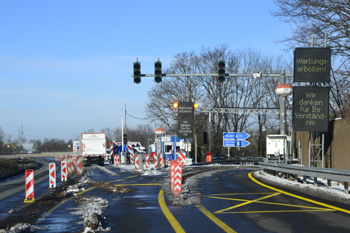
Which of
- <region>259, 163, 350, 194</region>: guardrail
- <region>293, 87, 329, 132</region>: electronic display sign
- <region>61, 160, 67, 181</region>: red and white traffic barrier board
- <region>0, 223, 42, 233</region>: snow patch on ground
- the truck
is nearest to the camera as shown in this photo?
<region>0, 223, 42, 233</region>: snow patch on ground

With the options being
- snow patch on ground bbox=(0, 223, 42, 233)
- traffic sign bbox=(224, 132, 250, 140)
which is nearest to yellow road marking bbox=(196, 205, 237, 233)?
snow patch on ground bbox=(0, 223, 42, 233)

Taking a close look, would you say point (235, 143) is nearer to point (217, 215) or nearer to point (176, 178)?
point (176, 178)

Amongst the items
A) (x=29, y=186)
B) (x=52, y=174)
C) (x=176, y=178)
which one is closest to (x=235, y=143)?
(x=52, y=174)

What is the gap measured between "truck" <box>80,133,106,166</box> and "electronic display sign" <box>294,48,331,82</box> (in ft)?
99.6

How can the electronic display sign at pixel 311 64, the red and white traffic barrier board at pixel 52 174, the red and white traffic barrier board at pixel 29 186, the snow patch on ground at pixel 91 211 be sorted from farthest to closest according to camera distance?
the electronic display sign at pixel 311 64 < the red and white traffic barrier board at pixel 52 174 < the red and white traffic barrier board at pixel 29 186 < the snow patch on ground at pixel 91 211

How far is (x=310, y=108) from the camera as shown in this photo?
18703 millimetres

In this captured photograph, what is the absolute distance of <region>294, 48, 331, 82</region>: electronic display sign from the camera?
18500 millimetres

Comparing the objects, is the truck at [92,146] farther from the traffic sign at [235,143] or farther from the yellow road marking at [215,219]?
the yellow road marking at [215,219]

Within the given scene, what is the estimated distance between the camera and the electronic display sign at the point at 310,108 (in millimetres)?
18625

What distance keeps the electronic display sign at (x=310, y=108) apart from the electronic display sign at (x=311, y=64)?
0.54m

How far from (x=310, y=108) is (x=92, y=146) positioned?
101 ft

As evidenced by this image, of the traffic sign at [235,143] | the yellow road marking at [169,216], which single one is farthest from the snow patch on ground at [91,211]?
the traffic sign at [235,143]

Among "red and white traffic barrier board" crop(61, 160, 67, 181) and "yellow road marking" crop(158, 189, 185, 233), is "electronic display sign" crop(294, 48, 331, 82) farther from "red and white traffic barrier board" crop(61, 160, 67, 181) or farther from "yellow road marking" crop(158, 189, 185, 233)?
"red and white traffic barrier board" crop(61, 160, 67, 181)

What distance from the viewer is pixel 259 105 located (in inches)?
2584
